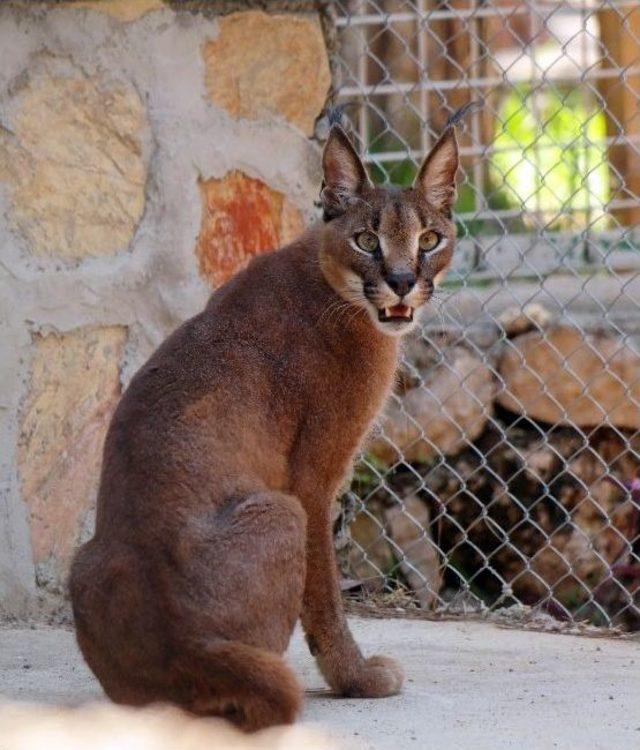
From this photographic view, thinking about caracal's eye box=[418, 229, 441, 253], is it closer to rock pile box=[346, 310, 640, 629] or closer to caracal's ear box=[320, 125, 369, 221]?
caracal's ear box=[320, 125, 369, 221]

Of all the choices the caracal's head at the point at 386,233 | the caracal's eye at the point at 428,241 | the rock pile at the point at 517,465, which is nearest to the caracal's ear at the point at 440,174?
the caracal's head at the point at 386,233

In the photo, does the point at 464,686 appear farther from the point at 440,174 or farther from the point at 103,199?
the point at 103,199

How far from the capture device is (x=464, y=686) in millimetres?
4191

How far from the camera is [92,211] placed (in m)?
4.87

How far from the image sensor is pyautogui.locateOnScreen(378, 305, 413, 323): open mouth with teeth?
3975mm

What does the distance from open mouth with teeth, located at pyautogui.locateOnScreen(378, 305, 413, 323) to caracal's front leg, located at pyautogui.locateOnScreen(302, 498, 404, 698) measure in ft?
1.59

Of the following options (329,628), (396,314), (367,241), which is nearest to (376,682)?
(329,628)

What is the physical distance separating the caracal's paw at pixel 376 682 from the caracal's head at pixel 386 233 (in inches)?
34.0

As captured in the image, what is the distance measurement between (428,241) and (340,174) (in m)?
0.30

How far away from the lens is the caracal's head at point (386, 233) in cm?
397

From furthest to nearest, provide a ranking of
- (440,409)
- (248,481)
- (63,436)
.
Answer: (440,409) < (63,436) < (248,481)

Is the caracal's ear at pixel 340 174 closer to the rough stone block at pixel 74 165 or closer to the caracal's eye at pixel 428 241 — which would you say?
the caracal's eye at pixel 428 241

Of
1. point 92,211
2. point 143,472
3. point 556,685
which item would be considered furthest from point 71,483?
point 556,685

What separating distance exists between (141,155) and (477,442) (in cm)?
182
